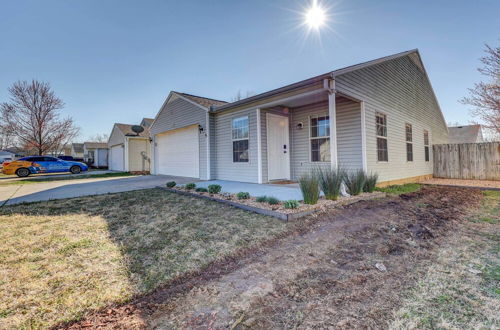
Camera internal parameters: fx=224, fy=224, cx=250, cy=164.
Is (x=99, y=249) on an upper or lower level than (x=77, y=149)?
lower

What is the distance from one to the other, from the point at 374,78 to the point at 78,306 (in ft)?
27.0

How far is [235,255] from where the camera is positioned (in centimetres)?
265

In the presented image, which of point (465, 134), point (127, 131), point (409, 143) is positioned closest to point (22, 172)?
point (127, 131)

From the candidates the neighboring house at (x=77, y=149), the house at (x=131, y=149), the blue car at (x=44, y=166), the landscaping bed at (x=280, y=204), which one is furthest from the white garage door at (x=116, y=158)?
the neighboring house at (x=77, y=149)

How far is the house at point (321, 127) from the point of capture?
248 inches

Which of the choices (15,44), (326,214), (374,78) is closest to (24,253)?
(326,214)

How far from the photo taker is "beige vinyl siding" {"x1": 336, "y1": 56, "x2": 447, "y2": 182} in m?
6.49

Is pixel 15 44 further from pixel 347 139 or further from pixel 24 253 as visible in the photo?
pixel 347 139

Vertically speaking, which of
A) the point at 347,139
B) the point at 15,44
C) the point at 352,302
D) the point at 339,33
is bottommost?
the point at 352,302

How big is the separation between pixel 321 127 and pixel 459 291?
5868 mm

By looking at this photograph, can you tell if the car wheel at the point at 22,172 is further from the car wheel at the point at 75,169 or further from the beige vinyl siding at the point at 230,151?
the beige vinyl siding at the point at 230,151

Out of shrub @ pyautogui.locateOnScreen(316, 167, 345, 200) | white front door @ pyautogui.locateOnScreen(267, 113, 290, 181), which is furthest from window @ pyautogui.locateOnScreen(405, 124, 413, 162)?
shrub @ pyautogui.locateOnScreen(316, 167, 345, 200)

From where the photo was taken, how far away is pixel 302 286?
1.97 m

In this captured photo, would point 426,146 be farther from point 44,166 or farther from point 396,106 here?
point 44,166
